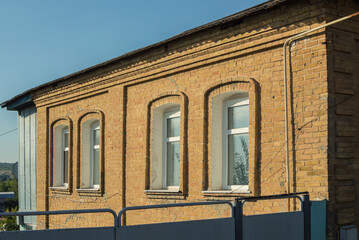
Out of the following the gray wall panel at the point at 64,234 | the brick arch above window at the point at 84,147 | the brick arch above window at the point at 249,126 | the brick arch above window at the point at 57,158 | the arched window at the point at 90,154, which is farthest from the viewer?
the brick arch above window at the point at 57,158

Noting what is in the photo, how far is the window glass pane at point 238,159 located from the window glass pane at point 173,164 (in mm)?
1649

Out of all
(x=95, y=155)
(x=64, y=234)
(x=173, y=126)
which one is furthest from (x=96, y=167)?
(x=64, y=234)

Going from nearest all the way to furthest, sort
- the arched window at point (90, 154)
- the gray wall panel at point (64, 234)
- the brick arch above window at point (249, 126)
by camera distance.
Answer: the gray wall panel at point (64, 234), the brick arch above window at point (249, 126), the arched window at point (90, 154)

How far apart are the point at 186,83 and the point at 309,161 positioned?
3536mm

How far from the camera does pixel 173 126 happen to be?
1166 centimetres

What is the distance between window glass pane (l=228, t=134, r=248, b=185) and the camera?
387 inches

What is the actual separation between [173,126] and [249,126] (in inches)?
108

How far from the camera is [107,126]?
13.5 m

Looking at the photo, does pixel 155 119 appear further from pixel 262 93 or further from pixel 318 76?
pixel 318 76

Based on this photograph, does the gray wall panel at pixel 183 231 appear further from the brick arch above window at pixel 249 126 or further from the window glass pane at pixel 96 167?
the window glass pane at pixel 96 167

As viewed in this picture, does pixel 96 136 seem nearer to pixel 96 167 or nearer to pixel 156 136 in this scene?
pixel 96 167

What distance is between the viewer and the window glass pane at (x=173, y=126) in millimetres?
11547

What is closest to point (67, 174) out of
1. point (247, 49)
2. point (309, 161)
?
point (247, 49)

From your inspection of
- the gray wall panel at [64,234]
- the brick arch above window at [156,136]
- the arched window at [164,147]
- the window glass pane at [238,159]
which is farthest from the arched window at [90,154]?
the gray wall panel at [64,234]
